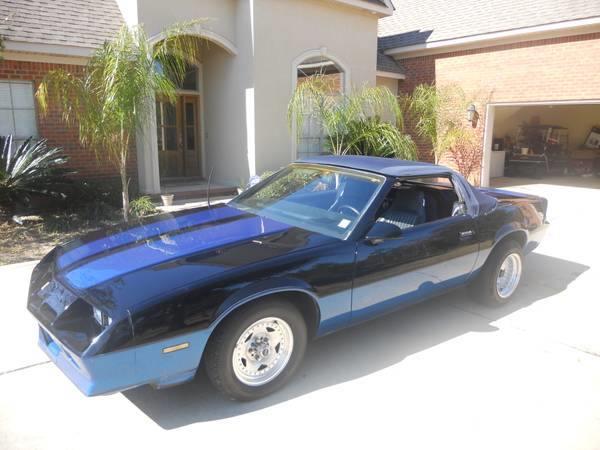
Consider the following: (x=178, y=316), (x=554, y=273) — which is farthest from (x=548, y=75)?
(x=178, y=316)

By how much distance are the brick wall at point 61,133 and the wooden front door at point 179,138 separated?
2.06m

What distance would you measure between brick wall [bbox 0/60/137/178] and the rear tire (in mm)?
7188

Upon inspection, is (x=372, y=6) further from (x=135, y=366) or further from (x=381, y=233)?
(x=135, y=366)

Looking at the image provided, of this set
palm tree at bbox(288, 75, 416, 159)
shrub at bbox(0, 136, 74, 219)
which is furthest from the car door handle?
shrub at bbox(0, 136, 74, 219)

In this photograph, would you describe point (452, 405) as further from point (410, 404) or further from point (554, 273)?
point (554, 273)

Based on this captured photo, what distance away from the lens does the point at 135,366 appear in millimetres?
2654

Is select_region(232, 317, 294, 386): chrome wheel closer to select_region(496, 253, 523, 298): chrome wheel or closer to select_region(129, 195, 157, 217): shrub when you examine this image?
select_region(496, 253, 523, 298): chrome wheel

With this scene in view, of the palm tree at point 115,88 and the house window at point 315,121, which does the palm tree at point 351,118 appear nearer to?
the house window at point 315,121

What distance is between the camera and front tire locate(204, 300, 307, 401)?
296cm

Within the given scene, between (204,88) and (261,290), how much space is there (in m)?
10.3

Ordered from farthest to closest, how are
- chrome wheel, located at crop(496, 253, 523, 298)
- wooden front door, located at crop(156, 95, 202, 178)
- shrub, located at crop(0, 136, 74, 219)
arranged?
1. wooden front door, located at crop(156, 95, 202, 178)
2. shrub, located at crop(0, 136, 74, 219)
3. chrome wheel, located at crop(496, 253, 523, 298)

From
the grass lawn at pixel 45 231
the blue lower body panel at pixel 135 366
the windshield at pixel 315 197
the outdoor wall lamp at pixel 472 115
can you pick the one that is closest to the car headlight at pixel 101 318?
the blue lower body panel at pixel 135 366

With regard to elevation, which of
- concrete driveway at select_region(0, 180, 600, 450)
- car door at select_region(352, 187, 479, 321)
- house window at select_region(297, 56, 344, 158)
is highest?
house window at select_region(297, 56, 344, 158)

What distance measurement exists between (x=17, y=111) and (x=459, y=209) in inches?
322
